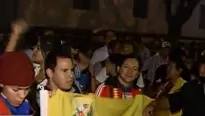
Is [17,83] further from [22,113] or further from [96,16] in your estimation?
[96,16]

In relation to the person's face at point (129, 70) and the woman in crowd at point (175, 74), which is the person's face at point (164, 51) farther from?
the person's face at point (129, 70)

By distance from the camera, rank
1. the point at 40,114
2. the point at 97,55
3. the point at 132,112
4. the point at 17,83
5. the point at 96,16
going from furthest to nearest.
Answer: the point at 96,16
the point at 97,55
the point at 132,112
the point at 40,114
the point at 17,83

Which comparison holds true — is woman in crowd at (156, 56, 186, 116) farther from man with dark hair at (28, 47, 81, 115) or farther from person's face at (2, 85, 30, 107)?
person's face at (2, 85, 30, 107)

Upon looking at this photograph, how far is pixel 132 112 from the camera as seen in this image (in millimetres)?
4465

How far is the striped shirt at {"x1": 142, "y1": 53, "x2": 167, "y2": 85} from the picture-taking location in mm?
7744

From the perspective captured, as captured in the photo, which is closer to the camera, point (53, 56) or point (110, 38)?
point (53, 56)

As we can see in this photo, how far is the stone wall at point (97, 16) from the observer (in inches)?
346

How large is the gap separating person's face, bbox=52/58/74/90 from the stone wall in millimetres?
4658

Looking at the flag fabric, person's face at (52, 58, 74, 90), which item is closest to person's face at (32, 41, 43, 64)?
the flag fabric

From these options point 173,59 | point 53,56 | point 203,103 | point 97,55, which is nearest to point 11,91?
point 53,56

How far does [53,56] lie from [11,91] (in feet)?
2.41

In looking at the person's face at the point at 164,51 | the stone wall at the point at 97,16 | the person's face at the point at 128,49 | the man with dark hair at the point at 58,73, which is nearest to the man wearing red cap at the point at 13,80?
the man with dark hair at the point at 58,73

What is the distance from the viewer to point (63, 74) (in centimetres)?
392

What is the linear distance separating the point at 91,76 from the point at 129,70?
1388 mm
